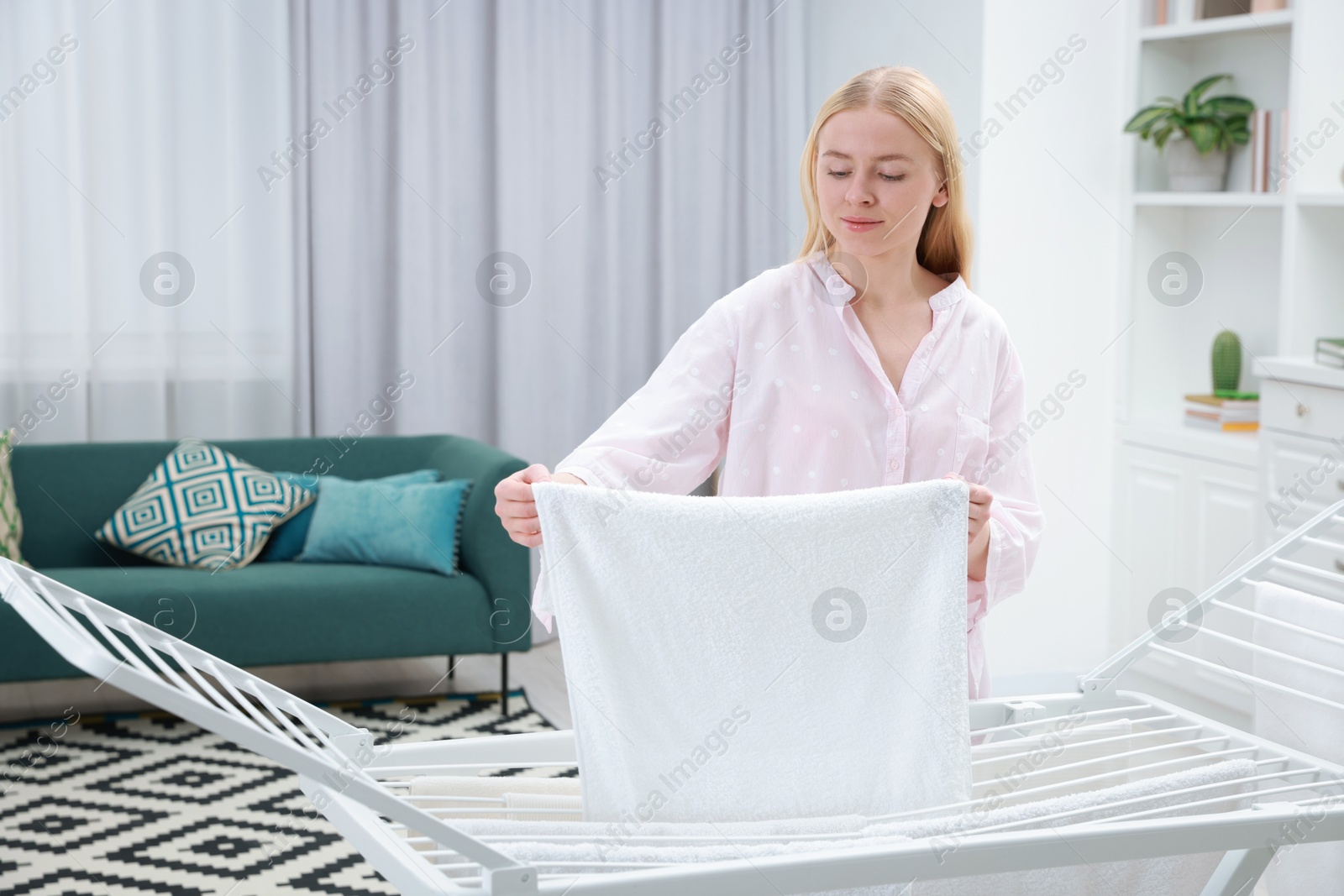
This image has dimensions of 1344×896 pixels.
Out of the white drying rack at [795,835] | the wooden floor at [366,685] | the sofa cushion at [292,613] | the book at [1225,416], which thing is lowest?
the wooden floor at [366,685]

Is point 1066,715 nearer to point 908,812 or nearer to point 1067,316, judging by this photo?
point 908,812

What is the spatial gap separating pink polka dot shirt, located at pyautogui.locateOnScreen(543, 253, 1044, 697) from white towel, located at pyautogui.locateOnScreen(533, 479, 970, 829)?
0.54 feet

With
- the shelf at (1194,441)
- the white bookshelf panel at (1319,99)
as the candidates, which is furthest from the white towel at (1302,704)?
the white bookshelf panel at (1319,99)

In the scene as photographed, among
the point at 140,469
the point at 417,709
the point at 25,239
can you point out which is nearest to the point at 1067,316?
the point at 417,709

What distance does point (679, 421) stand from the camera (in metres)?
1.48

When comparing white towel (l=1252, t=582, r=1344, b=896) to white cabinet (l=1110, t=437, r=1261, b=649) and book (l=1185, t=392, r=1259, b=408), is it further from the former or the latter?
book (l=1185, t=392, r=1259, b=408)

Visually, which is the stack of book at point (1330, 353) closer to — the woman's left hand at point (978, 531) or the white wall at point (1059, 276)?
the white wall at point (1059, 276)

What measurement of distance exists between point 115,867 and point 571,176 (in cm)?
259

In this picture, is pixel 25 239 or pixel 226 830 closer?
pixel 226 830

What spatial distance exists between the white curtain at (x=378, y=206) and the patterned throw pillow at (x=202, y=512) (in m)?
0.42

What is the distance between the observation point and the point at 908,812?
4.18 feet

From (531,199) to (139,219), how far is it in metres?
1.19

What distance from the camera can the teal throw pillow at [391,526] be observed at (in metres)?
3.53

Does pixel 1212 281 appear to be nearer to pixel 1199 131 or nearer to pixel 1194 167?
pixel 1194 167
